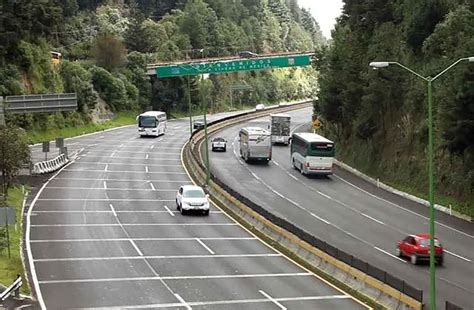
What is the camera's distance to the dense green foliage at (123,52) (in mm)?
84000

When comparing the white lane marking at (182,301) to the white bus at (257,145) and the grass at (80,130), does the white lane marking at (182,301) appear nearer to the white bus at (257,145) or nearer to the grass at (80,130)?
the white bus at (257,145)

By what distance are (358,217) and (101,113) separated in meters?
70.2

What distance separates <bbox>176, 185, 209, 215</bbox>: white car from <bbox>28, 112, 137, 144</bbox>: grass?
3786 cm

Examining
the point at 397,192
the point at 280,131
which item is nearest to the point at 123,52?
the point at 280,131

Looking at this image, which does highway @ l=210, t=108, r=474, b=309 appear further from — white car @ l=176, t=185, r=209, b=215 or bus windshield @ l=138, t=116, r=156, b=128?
bus windshield @ l=138, t=116, r=156, b=128

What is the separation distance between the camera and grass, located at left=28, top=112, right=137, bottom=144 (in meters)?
82.5

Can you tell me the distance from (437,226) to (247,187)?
16.6 m

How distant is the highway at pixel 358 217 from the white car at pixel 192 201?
470 cm

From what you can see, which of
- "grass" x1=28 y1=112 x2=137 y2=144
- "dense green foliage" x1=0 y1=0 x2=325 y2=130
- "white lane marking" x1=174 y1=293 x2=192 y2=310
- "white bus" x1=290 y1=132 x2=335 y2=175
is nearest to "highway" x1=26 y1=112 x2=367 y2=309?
"white lane marking" x1=174 y1=293 x2=192 y2=310

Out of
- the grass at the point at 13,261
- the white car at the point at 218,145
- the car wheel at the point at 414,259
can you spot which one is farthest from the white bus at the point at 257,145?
the car wheel at the point at 414,259

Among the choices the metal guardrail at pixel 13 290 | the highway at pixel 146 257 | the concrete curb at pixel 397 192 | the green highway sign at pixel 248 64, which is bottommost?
the concrete curb at pixel 397 192

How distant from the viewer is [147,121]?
9088 centimetres

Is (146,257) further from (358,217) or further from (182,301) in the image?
(358,217)

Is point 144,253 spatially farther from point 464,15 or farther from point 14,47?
point 14,47
